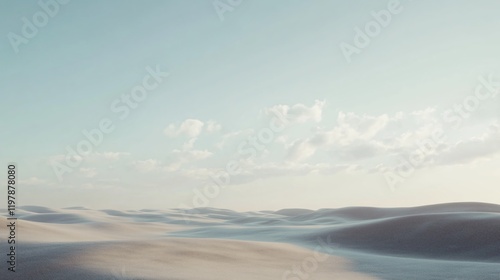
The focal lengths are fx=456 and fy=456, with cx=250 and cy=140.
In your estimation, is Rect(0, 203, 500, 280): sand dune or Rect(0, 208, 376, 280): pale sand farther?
Rect(0, 203, 500, 280): sand dune

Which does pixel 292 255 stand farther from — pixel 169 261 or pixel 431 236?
pixel 431 236

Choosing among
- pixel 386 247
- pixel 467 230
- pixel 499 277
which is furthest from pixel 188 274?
pixel 467 230

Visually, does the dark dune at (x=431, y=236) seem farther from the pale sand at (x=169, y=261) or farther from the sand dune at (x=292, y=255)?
the pale sand at (x=169, y=261)

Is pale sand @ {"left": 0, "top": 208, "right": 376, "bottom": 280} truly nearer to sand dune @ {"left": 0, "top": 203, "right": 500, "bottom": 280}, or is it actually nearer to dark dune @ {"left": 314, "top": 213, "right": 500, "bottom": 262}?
sand dune @ {"left": 0, "top": 203, "right": 500, "bottom": 280}

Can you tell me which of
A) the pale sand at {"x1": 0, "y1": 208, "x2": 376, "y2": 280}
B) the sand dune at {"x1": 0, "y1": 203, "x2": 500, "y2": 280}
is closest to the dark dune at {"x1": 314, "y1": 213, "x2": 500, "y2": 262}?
the sand dune at {"x1": 0, "y1": 203, "x2": 500, "y2": 280}

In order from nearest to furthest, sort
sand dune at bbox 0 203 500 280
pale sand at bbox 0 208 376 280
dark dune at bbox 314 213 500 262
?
pale sand at bbox 0 208 376 280
sand dune at bbox 0 203 500 280
dark dune at bbox 314 213 500 262

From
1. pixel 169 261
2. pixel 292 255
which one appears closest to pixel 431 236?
pixel 292 255

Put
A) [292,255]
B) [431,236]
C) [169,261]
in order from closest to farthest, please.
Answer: [169,261]
[292,255]
[431,236]

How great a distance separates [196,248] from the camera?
757 cm

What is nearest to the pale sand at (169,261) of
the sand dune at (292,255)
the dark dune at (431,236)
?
the sand dune at (292,255)

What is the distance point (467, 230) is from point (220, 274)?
7318mm

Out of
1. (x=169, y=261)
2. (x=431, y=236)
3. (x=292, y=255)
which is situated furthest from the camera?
(x=431, y=236)

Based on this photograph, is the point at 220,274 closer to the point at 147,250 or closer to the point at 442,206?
the point at 147,250

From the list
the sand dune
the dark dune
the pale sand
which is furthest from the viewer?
the dark dune
